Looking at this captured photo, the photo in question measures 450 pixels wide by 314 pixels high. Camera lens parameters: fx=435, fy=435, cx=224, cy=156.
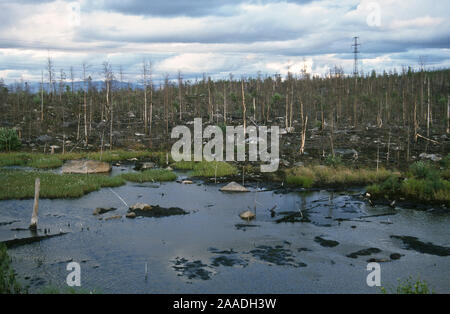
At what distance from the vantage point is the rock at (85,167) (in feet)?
124

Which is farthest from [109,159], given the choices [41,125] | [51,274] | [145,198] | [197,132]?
[51,274]

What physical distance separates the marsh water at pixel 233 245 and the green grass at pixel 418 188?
6.57ft

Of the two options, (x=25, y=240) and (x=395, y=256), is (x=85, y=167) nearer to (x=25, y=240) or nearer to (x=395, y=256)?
(x=25, y=240)

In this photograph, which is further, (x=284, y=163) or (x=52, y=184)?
(x=284, y=163)

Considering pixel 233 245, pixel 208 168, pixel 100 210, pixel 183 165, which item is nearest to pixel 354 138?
pixel 208 168

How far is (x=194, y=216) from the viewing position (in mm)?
26328

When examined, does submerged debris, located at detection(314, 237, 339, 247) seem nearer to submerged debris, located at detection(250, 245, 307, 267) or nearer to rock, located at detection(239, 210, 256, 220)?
submerged debris, located at detection(250, 245, 307, 267)

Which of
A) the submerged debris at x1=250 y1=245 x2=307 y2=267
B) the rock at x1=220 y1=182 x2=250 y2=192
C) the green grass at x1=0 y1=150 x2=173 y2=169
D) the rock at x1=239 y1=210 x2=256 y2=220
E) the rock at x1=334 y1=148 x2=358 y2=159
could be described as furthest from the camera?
the rock at x1=334 y1=148 x2=358 y2=159

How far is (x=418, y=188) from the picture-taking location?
1154 inches

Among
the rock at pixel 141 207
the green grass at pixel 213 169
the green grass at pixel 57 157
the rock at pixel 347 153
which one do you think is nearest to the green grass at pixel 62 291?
the rock at pixel 141 207

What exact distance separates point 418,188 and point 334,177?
699 centimetres

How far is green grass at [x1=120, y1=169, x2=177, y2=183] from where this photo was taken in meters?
36.2

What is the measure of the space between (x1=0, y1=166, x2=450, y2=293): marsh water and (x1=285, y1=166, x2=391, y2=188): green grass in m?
3.46
